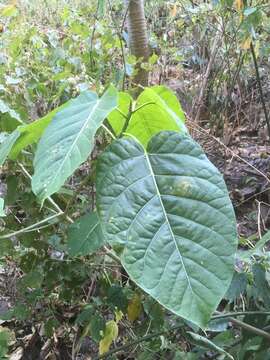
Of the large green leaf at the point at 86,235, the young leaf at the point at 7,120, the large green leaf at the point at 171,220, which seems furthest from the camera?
the young leaf at the point at 7,120

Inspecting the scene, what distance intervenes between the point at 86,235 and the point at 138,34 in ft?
4.58

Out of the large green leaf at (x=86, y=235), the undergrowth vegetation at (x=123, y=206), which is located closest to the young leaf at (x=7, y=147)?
the undergrowth vegetation at (x=123, y=206)

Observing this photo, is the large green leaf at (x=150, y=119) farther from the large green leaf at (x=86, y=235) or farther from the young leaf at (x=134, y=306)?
the young leaf at (x=134, y=306)

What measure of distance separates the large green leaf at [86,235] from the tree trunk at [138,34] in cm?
123

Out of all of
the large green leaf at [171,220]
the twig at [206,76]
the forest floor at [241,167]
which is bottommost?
the forest floor at [241,167]

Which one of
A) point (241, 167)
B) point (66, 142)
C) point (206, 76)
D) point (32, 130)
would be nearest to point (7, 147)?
point (32, 130)

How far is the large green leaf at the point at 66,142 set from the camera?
26.5 inches

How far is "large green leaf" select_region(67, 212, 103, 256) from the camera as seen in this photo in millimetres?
1060

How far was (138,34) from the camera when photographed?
2.21 m

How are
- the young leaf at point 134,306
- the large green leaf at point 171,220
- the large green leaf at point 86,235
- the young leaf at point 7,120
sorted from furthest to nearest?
the young leaf at point 134,306 < the young leaf at point 7,120 < the large green leaf at point 86,235 < the large green leaf at point 171,220

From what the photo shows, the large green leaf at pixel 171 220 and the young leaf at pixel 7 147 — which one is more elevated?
the young leaf at pixel 7 147

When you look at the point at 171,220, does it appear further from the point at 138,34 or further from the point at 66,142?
the point at 138,34

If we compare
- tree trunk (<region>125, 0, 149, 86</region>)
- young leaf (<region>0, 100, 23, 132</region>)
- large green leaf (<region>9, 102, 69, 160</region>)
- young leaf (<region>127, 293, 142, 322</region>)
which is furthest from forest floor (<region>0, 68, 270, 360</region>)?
large green leaf (<region>9, 102, 69, 160</region>)

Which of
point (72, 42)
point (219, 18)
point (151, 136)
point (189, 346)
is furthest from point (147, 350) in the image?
point (219, 18)
